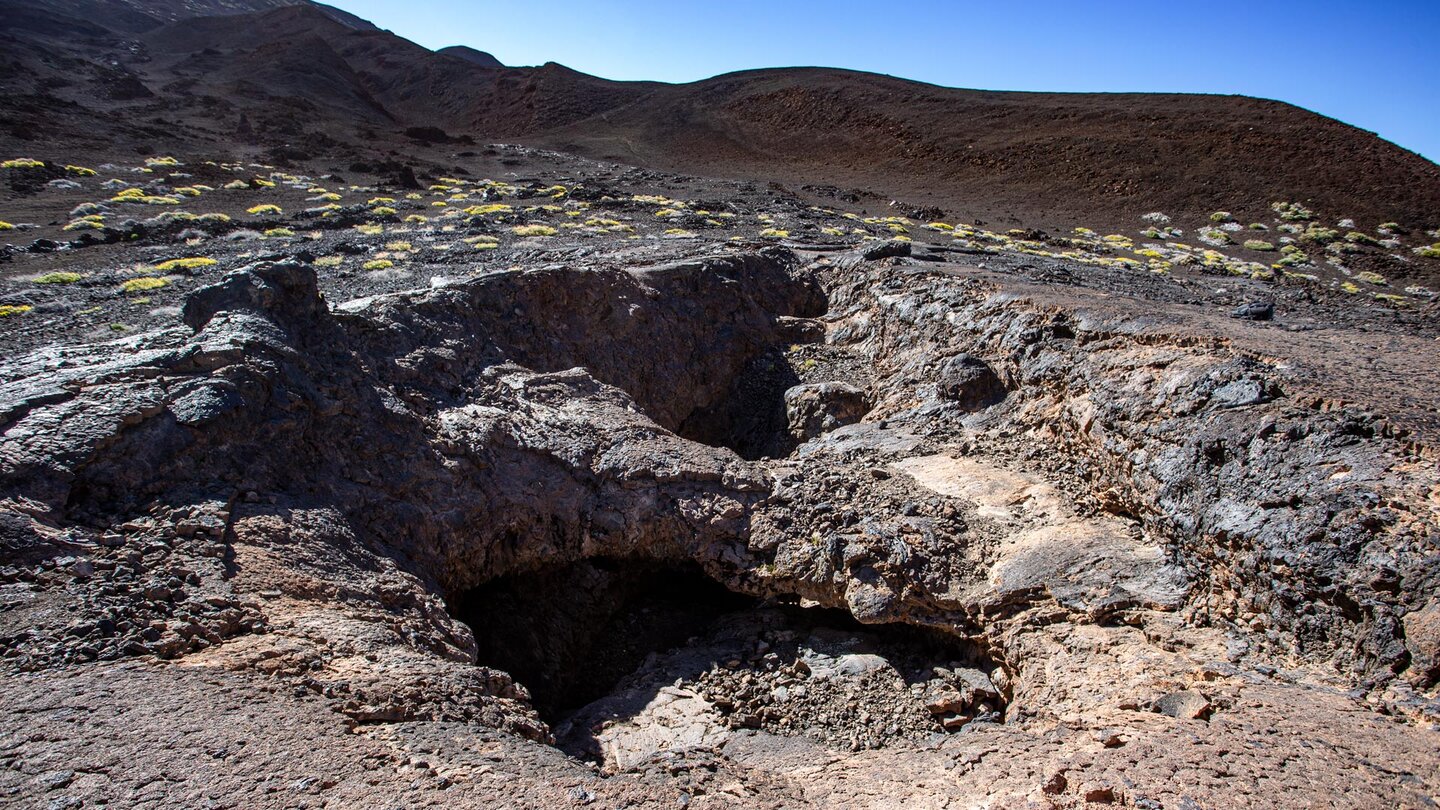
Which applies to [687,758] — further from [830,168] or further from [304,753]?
[830,168]

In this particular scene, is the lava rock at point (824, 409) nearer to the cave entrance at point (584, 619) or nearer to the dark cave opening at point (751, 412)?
the dark cave opening at point (751, 412)

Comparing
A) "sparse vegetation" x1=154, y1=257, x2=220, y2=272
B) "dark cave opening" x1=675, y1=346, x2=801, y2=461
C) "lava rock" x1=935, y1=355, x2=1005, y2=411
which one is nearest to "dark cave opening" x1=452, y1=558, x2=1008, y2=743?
"dark cave opening" x1=675, y1=346, x2=801, y2=461

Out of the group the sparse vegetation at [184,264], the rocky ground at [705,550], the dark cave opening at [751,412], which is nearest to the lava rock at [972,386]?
the rocky ground at [705,550]

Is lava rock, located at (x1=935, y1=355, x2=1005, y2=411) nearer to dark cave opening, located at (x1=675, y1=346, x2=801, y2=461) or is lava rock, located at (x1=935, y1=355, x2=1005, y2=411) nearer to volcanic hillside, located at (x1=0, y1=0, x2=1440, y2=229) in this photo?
dark cave opening, located at (x1=675, y1=346, x2=801, y2=461)

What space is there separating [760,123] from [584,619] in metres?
51.9

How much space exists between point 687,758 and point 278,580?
136 inches

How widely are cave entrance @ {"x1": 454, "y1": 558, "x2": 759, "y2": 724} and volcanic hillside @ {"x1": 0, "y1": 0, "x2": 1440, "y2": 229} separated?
1213 inches

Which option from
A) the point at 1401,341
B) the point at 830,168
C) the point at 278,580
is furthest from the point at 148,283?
the point at 830,168

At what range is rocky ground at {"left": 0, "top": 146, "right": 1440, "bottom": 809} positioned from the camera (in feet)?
14.3

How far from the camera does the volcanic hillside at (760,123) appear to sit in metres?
37.7

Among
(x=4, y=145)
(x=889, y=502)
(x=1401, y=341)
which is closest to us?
(x=889, y=502)

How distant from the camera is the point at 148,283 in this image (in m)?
15.1

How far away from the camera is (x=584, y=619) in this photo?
29.0 ft

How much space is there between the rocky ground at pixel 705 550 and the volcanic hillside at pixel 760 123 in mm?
27547
